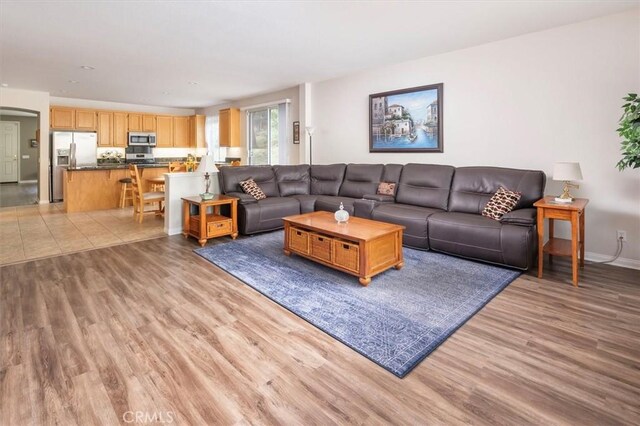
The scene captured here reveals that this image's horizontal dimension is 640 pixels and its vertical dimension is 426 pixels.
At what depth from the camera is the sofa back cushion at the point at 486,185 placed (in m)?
3.82

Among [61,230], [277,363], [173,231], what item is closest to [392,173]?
[173,231]

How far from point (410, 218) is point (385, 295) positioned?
152 centimetres

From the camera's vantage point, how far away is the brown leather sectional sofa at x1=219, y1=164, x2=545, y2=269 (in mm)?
3527

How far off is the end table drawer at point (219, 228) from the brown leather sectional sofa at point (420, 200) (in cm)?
19

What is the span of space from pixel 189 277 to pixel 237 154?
617 cm

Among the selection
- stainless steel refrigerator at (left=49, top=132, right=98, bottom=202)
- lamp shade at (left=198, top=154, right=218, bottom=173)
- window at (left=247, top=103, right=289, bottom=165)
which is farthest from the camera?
stainless steel refrigerator at (left=49, top=132, right=98, bottom=202)

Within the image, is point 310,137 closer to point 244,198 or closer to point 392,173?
point 392,173

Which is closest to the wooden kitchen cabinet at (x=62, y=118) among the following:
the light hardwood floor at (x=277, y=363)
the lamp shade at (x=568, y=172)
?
the light hardwood floor at (x=277, y=363)

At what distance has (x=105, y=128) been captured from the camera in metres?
9.06

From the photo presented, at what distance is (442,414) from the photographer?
159 centimetres

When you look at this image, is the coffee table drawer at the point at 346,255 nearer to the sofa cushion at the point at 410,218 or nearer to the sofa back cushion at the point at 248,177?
the sofa cushion at the point at 410,218

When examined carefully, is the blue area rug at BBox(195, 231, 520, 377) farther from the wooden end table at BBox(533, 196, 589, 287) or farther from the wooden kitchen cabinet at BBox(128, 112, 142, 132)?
the wooden kitchen cabinet at BBox(128, 112, 142, 132)

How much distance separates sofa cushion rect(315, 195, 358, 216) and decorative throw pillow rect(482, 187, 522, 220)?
5.68 feet

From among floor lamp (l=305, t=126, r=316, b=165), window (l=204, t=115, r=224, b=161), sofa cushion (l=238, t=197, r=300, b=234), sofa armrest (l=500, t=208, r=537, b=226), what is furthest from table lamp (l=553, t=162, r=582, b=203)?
window (l=204, t=115, r=224, b=161)
